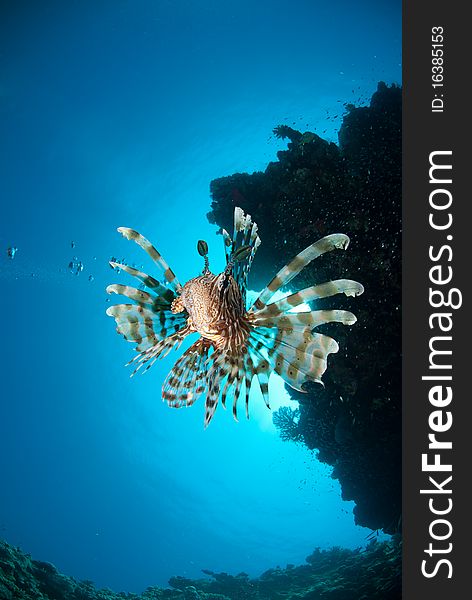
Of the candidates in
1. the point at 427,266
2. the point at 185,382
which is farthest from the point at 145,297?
the point at 427,266

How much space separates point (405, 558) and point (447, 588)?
38 centimetres

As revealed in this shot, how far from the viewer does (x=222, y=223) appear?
35.2ft

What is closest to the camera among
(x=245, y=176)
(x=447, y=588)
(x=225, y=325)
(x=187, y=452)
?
(x=225, y=325)

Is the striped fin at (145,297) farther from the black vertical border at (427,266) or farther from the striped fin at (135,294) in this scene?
the black vertical border at (427,266)

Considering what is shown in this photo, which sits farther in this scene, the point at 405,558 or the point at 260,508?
the point at 260,508

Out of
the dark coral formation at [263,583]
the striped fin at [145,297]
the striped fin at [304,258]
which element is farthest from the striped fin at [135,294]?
the dark coral formation at [263,583]

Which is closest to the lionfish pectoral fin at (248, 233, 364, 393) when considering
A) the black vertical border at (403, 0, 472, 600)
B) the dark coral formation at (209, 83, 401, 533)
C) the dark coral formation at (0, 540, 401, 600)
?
the black vertical border at (403, 0, 472, 600)

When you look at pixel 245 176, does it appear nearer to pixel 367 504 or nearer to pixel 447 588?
pixel 447 588

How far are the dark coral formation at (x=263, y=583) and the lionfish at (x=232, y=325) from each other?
7033 millimetres

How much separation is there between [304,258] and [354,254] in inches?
200

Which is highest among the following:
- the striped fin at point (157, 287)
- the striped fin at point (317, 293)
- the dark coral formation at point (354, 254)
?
the dark coral formation at point (354, 254)

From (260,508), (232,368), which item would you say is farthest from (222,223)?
(260,508)

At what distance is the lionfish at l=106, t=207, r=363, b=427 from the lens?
2.58m

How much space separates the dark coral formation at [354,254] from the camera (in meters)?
7.34
